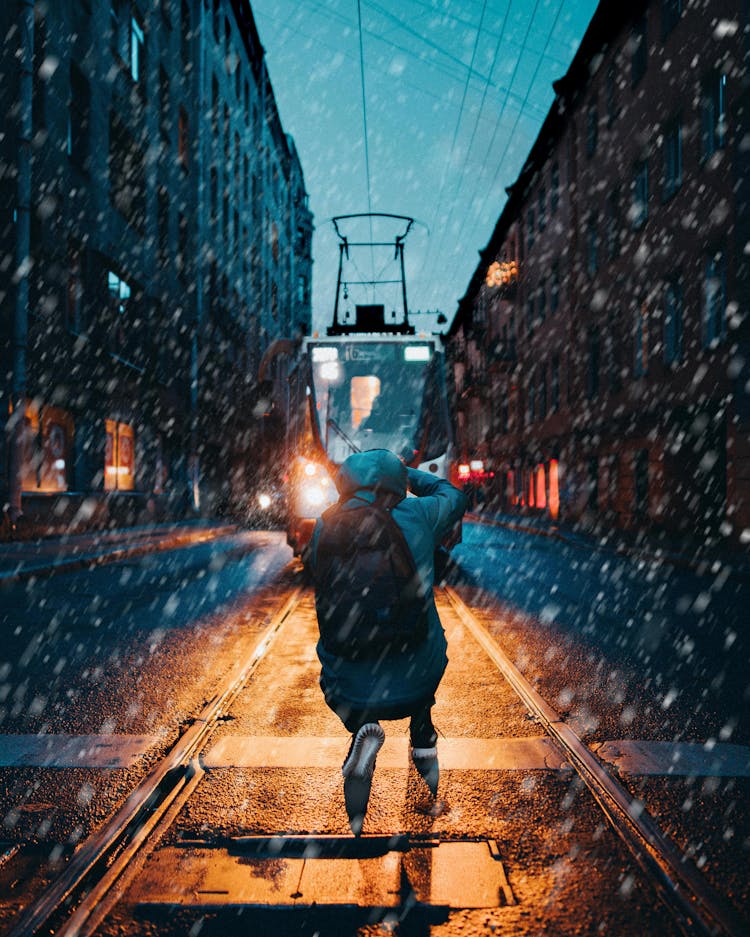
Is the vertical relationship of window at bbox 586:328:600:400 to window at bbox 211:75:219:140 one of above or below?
below

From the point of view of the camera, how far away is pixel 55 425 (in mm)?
19578

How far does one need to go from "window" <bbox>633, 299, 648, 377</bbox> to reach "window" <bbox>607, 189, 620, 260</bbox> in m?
2.93

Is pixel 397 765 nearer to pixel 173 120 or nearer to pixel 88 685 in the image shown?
pixel 88 685

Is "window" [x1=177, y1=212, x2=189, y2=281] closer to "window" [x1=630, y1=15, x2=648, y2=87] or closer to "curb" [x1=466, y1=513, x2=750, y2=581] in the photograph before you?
"curb" [x1=466, y1=513, x2=750, y2=581]

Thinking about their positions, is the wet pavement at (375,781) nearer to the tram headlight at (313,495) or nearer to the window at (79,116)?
the tram headlight at (313,495)

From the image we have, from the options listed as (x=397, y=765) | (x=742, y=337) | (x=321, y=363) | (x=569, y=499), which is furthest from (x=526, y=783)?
(x=569, y=499)

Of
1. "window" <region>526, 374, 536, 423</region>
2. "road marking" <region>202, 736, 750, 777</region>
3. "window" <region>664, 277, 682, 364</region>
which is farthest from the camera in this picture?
"window" <region>526, 374, 536, 423</region>

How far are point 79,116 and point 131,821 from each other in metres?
21.5

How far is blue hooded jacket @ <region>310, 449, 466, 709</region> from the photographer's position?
327 cm

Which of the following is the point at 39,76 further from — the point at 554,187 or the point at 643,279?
the point at 554,187

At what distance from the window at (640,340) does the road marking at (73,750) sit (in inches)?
803

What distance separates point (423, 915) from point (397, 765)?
154cm

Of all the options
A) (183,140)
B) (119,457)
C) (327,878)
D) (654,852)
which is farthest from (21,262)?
(654,852)

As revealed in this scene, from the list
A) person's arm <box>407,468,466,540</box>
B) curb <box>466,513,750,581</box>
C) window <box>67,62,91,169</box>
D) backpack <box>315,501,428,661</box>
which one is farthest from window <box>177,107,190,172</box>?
backpack <box>315,501,428,661</box>
